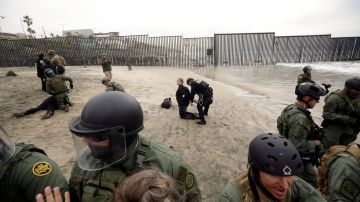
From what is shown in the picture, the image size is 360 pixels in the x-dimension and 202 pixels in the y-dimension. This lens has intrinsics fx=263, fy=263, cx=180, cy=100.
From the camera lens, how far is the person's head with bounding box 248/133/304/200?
177 cm

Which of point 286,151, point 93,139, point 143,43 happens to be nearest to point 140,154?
point 93,139

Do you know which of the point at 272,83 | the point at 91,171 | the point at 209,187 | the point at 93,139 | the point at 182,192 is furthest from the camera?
the point at 272,83

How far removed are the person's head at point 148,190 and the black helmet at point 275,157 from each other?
87 cm

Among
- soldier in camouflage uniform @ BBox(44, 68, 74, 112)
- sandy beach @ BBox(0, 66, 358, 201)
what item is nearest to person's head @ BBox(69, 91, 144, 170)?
sandy beach @ BBox(0, 66, 358, 201)

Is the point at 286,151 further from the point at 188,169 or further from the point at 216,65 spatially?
the point at 216,65

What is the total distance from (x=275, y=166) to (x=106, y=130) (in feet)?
3.81

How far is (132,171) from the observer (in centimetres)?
179

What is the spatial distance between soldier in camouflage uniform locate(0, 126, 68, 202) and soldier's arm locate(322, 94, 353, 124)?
3725 millimetres

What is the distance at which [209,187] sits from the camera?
4.28 metres

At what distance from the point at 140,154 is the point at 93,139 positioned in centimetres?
34

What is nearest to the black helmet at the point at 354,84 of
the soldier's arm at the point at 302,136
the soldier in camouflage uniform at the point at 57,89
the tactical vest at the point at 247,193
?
the soldier's arm at the point at 302,136

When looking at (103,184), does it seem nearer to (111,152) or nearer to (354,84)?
(111,152)

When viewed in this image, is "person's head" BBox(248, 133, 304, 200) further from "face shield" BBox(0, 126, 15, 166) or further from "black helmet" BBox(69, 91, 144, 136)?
"face shield" BBox(0, 126, 15, 166)

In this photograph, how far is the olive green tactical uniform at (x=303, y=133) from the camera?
9.97 ft
